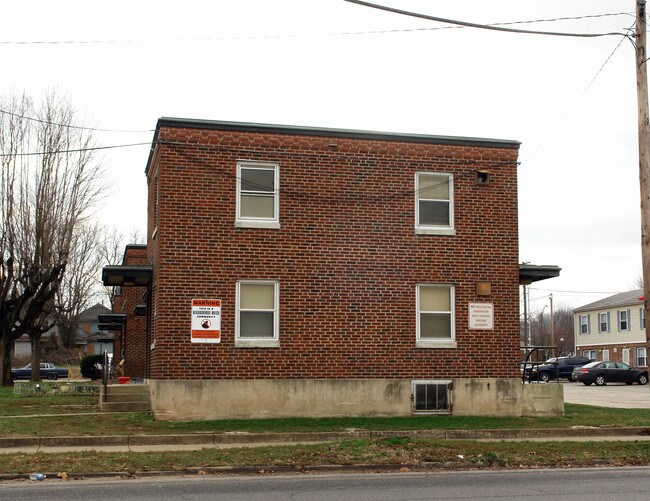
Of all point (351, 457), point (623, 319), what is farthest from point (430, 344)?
point (623, 319)

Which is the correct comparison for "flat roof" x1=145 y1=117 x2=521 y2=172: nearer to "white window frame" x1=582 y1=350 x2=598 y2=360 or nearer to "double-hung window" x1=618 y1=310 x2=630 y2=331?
"double-hung window" x1=618 y1=310 x2=630 y2=331

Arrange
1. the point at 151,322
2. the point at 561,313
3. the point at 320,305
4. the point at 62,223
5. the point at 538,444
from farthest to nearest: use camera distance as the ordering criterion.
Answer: the point at 561,313 → the point at 62,223 → the point at 151,322 → the point at 320,305 → the point at 538,444

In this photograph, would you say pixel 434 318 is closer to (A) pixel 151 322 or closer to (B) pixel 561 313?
(A) pixel 151 322

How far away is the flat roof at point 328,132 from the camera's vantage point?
19609mm

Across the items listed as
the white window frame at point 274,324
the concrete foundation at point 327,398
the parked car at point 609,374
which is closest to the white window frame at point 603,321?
the parked car at point 609,374

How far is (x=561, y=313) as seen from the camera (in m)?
132

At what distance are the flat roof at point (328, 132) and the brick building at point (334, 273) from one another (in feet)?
0.11

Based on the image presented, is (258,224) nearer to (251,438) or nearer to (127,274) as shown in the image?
(127,274)

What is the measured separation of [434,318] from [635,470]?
788cm

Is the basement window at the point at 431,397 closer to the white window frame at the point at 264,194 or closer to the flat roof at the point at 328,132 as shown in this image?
the white window frame at the point at 264,194

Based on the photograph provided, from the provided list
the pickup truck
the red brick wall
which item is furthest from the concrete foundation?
the pickup truck

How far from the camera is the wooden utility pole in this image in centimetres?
1716

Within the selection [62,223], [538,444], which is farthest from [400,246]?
[62,223]

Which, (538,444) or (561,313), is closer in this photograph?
(538,444)
